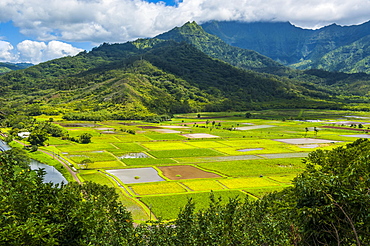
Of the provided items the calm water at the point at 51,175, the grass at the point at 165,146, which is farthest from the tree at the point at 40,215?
the grass at the point at 165,146

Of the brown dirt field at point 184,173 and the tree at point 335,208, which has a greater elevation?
the tree at point 335,208

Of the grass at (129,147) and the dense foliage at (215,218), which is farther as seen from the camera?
the grass at (129,147)

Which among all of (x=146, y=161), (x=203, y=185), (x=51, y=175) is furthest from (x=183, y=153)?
(x=51, y=175)

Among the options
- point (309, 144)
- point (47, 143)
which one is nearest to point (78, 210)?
point (47, 143)

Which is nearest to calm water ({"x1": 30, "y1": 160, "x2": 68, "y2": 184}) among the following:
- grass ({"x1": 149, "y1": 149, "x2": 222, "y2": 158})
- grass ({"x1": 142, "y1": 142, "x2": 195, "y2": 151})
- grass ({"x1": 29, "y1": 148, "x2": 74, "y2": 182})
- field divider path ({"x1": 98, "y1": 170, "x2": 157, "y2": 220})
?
grass ({"x1": 29, "y1": 148, "x2": 74, "y2": 182})

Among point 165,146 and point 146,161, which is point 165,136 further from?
point 146,161

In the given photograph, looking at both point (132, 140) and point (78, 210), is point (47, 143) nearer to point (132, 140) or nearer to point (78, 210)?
point (132, 140)

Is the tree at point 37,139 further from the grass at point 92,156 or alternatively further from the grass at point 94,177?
the grass at point 94,177
